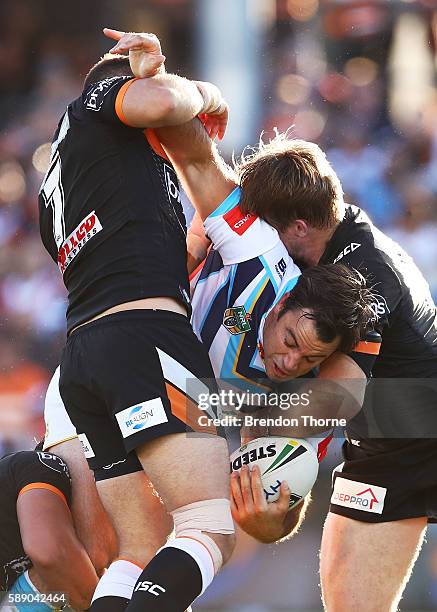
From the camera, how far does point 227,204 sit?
379 centimetres

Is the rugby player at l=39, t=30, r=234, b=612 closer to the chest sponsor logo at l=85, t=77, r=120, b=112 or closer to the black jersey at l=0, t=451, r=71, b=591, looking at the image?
the chest sponsor logo at l=85, t=77, r=120, b=112

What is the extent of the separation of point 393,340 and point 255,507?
1.12 m

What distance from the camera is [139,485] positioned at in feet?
11.4

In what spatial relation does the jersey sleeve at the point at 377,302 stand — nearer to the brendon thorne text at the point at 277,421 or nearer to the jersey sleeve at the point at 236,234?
the brendon thorne text at the point at 277,421

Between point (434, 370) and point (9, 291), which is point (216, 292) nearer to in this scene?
point (434, 370)

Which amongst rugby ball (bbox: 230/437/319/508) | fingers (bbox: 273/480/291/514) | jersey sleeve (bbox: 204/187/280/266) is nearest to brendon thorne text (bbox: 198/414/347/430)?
rugby ball (bbox: 230/437/319/508)

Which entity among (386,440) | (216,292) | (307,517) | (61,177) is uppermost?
(61,177)

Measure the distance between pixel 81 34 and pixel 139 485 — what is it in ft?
21.4

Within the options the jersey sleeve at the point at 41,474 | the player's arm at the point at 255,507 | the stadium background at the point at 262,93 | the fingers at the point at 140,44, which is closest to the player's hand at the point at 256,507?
the player's arm at the point at 255,507

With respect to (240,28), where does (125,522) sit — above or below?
below

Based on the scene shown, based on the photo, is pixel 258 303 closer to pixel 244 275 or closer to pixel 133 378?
pixel 244 275

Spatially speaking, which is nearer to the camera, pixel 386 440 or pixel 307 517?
pixel 386 440

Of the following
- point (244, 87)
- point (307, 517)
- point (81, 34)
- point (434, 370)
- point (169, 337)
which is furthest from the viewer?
point (81, 34)

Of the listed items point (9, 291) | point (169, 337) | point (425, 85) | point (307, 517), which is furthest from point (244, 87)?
point (169, 337)
